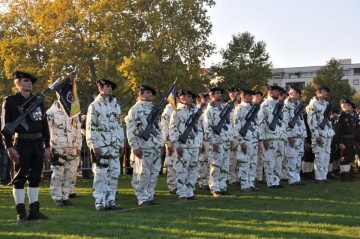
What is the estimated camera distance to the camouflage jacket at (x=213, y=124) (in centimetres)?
1117

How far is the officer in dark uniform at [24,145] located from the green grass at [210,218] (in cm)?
38

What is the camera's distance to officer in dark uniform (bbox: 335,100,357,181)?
544 inches

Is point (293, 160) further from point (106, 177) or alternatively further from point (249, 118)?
point (106, 177)

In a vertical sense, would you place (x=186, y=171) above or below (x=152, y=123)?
below

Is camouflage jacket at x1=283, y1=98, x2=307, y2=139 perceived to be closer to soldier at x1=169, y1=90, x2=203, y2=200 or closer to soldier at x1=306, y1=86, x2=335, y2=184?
soldier at x1=306, y1=86, x2=335, y2=184

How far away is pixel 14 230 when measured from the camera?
722 centimetres

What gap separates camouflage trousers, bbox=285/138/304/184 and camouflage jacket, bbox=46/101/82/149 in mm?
5385

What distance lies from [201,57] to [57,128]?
28.6 m

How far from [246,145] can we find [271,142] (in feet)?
3.08

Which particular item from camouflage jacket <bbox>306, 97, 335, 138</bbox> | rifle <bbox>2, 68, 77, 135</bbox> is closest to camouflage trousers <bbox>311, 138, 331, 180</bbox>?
camouflage jacket <bbox>306, 97, 335, 138</bbox>

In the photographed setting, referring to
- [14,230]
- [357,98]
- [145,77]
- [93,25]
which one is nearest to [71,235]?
[14,230]

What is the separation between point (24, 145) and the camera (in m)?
7.96

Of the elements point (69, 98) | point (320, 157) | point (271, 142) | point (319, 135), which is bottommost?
point (320, 157)

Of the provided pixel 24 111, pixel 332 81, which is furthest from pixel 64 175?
pixel 332 81
